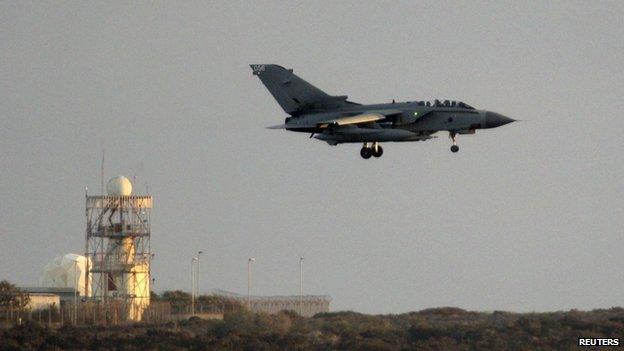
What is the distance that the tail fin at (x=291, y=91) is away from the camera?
333 ft

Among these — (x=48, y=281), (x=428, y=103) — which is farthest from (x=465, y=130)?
(x=48, y=281)

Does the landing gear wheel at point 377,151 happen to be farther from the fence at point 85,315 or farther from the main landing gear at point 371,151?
the fence at point 85,315

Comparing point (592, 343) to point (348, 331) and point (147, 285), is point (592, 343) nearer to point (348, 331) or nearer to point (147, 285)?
point (348, 331)

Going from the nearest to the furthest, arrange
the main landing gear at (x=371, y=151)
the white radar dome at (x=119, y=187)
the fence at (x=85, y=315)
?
the main landing gear at (x=371, y=151), the fence at (x=85, y=315), the white radar dome at (x=119, y=187)

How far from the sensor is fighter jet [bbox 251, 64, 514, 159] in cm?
9612

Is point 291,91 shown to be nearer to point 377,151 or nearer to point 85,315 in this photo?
point 377,151

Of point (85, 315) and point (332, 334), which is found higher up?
point (85, 315)

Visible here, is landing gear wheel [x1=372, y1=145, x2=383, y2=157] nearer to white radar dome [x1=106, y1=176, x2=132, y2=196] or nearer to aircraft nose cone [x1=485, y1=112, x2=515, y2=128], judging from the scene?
aircraft nose cone [x1=485, y1=112, x2=515, y2=128]

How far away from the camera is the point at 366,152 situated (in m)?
98.9

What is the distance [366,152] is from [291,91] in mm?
6392

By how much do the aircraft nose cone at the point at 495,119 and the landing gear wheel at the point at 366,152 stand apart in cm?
638

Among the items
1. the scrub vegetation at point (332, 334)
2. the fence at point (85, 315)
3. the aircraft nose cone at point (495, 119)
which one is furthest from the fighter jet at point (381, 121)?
the fence at point (85, 315)

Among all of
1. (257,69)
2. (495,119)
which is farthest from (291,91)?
(495,119)

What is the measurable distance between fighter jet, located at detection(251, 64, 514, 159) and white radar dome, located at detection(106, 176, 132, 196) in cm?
1823
